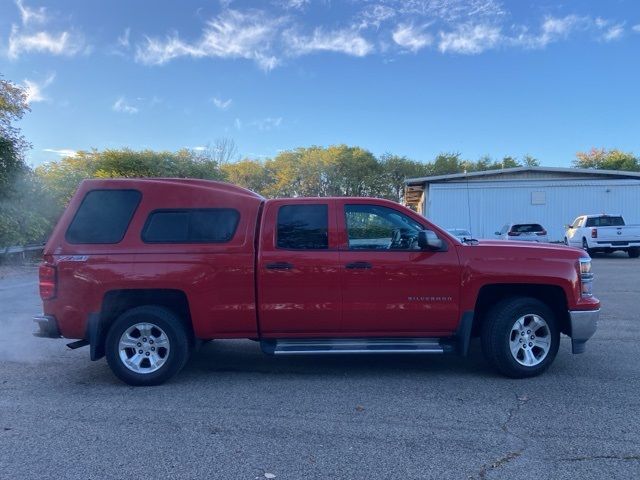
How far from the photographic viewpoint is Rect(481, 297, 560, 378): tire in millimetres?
5723

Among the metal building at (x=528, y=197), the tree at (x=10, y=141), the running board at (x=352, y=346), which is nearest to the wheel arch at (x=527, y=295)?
the running board at (x=352, y=346)

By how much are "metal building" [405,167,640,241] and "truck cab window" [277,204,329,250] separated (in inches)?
995

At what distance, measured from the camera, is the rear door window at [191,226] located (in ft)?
18.9

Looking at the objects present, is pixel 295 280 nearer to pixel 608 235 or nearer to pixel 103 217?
pixel 103 217

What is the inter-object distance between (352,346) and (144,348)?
85.5 inches

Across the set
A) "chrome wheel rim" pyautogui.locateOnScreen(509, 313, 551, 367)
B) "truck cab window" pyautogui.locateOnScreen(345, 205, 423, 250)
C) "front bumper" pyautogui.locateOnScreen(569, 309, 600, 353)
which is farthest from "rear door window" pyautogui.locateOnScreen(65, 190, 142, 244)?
"front bumper" pyautogui.locateOnScreen(569, 309, 600, 353)

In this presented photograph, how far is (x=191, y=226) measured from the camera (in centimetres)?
582

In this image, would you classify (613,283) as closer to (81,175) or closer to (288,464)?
Answer: (288,464)

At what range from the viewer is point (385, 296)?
5684 millimetres

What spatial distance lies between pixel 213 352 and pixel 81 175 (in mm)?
21985

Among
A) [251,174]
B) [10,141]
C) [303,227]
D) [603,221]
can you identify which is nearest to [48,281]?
[303,227]

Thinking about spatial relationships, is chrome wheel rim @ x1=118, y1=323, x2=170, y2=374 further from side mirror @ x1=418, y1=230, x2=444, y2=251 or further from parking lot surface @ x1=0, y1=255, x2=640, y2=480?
side mirror @ x1=418, y1=230, x2=444, y2=251

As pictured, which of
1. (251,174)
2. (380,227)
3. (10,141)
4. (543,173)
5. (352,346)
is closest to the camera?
(352,346)

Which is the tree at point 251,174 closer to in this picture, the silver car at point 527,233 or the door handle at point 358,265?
the silver car at point 527,233
